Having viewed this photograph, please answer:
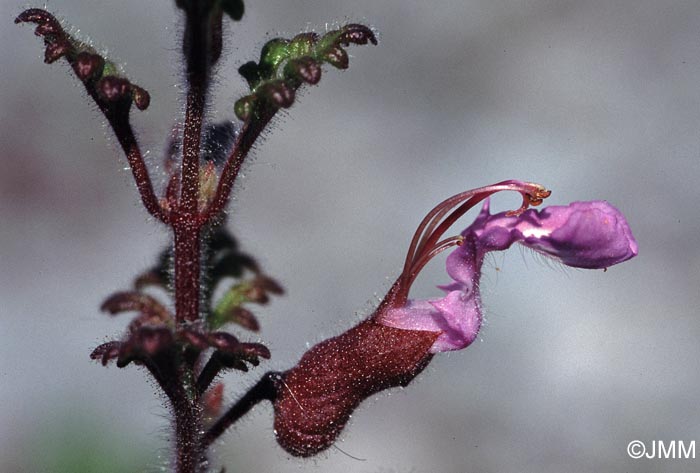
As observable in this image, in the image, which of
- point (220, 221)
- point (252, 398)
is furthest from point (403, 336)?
point (220, 221)

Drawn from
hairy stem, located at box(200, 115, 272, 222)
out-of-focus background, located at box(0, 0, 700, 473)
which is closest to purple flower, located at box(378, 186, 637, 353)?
hairy stem, located at box(200, 115, 272, 222)

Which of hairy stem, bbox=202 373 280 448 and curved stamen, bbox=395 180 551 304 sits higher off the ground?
curved stamen, bbox=395 180 551 304

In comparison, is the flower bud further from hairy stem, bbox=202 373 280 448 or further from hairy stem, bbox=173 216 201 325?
hairy stem, bbox=173 216 201 325

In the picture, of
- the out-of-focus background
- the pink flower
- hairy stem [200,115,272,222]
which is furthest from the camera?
the out-of-focus background

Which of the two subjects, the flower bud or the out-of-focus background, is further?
the out-of-focus background

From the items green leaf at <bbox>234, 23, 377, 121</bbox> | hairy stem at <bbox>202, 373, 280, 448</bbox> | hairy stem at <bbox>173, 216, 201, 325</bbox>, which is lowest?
hairy stem at <bbox>202, 373, 280, 448</bbox>

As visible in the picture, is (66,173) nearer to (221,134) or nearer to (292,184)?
(292,184)
